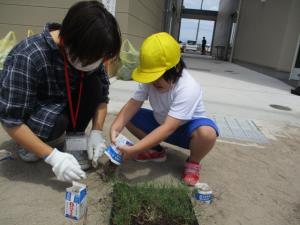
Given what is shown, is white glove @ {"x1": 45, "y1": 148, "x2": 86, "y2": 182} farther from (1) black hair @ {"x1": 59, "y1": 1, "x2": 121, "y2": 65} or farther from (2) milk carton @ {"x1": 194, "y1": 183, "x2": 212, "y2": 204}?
(2) milk carton @ {"x1": 194, "y1": 183, "x2": 212, "y2": 204}

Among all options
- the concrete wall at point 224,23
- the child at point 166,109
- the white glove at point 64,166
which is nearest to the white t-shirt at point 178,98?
the child at point 166,109

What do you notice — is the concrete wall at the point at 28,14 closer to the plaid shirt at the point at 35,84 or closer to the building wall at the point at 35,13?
the building wall at the point at 35,13

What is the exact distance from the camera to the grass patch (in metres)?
1.50

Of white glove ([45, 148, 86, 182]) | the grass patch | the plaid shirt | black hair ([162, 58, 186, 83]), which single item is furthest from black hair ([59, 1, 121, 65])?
the grass patch

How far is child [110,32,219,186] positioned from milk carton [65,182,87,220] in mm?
348

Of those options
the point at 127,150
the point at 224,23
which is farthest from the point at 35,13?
the point at 224,23

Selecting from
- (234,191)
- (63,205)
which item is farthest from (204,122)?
(63,205)

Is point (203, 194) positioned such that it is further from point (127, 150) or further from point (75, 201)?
point (75, 201)

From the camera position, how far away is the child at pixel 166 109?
5.59ft

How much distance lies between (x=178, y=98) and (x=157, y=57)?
0.27 meters

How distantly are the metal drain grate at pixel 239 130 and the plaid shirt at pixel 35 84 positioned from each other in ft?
5.55

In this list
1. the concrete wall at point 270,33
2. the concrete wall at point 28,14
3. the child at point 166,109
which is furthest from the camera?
the concrete wall at point 270,33

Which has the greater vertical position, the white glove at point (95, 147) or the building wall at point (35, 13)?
the building wall at point (35, 13)

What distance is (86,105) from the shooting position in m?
1.98
